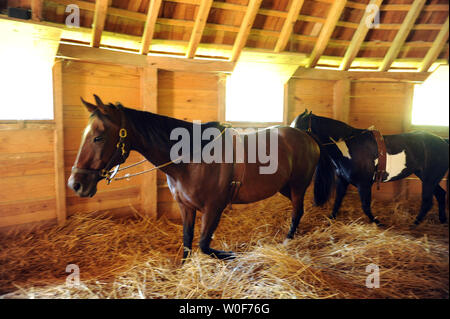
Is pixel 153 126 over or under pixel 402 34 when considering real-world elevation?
under

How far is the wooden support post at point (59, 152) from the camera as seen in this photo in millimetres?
3318

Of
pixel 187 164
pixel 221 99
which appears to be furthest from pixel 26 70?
pixel 221 99

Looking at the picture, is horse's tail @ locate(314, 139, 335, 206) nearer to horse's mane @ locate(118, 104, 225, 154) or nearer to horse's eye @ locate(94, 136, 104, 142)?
horse's mane @ locate(118, 104, 225, 154)

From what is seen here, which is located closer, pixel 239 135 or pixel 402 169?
pixel 239 135

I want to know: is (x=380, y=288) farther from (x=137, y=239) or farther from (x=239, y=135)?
(x=137, y=239)

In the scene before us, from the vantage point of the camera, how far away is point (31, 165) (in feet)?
10.7

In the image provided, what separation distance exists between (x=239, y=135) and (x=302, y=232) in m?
1.64

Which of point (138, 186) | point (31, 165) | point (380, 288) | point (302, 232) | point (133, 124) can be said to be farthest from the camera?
point (138, 186)

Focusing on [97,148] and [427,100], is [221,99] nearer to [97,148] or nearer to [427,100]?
[97,148]

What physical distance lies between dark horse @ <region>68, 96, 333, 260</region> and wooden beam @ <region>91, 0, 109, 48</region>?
1.71 metres

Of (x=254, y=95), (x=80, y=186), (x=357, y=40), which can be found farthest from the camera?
(x=254, y=95)

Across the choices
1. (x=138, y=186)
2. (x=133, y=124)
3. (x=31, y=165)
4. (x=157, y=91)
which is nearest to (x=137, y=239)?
(x=138, y=186)

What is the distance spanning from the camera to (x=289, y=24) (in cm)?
405

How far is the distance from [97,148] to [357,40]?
14.1 feet
